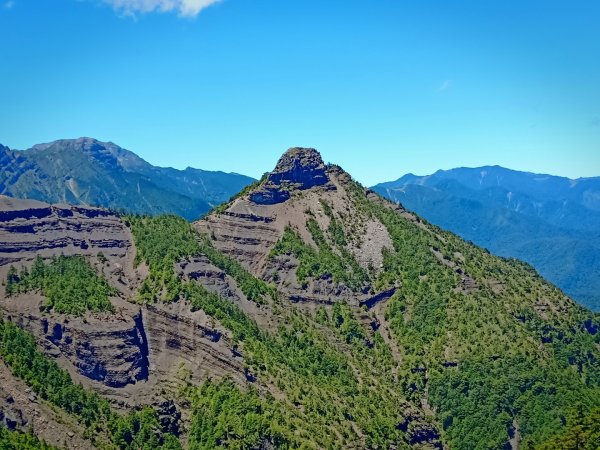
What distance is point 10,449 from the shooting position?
104 meters

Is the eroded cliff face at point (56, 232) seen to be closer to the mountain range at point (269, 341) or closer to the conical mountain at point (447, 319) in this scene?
the mountain range at point (269, 341)

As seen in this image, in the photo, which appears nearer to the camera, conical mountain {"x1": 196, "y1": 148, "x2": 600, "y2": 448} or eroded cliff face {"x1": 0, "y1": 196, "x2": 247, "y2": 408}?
eroded cliff face {"x1": 0, "y1": 196, "x2": 247, "y2": 408}

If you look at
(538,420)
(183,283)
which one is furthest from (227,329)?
(538,420)

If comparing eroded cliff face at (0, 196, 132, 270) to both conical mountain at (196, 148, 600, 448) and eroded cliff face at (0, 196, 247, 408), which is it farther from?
conical mountain at (196, 148, 600, 448)

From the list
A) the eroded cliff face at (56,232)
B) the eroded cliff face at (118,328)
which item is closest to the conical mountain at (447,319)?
the eroded cliff face at (118,328)

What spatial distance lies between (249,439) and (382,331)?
62.1 metres

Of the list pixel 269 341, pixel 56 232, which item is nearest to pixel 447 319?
pixel 269 341

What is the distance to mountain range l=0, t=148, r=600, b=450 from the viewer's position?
4926 inches

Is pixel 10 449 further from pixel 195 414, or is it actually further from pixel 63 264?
pixel 63 264

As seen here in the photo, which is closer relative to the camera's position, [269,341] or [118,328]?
[118,328]

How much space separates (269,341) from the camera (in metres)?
155

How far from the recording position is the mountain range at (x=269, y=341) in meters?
125

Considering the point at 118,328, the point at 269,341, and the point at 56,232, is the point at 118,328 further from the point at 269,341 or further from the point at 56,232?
the point at 56,232

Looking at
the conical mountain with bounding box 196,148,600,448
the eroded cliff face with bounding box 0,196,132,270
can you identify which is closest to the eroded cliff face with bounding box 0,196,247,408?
the eroded cliff face with bounding box 0,196,132,270
